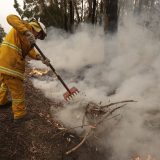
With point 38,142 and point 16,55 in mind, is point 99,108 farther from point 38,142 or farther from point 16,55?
point 16,55

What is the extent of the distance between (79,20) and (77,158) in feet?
40.3

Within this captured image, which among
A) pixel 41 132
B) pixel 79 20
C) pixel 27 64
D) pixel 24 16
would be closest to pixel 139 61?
pixel 27 64

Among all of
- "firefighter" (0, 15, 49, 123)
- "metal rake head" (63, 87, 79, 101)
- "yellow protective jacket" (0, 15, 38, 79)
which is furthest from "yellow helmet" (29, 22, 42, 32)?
"metal rake head" (63, 87, 79, 101)

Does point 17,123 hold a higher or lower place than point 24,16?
higher

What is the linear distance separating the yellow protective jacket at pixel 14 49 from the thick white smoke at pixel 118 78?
1.37m

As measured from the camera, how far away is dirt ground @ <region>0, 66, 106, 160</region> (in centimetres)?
493

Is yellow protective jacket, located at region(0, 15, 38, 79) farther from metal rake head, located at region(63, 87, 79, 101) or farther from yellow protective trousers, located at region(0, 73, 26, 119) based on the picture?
metal rake head, located at region(63, 87, 79, 101)

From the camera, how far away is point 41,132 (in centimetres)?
543

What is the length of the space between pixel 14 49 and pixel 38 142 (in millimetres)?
1564

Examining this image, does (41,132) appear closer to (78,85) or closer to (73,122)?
(73,122)

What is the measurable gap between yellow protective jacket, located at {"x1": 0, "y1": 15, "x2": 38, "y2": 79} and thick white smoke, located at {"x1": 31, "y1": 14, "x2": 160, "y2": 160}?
1369 mm

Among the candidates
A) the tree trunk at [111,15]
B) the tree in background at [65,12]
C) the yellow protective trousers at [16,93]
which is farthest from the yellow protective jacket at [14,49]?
the tree in background at [65,12]

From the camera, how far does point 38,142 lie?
5.19 m

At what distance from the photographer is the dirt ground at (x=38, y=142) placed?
493 cm
